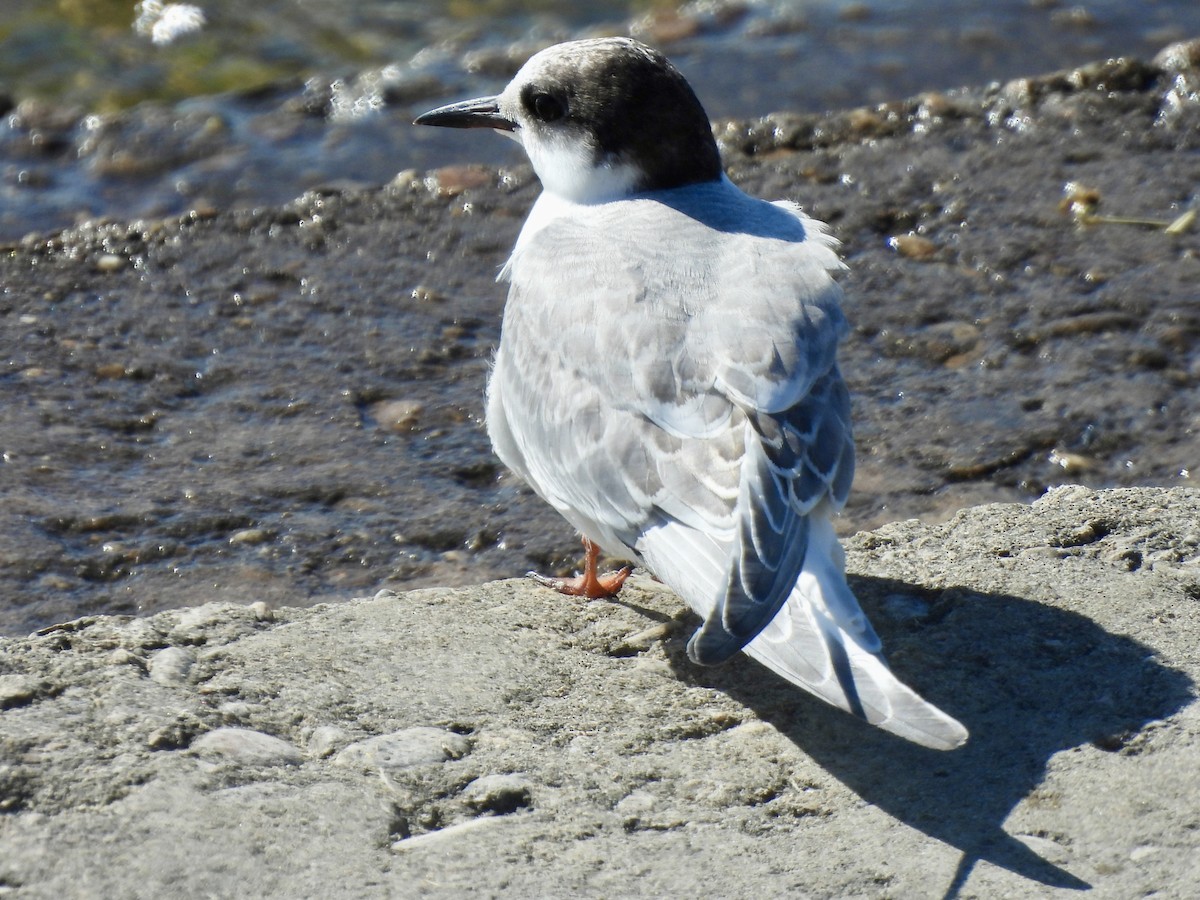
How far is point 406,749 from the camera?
2496 mm

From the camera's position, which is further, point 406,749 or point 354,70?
point 354,70

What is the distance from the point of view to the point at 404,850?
2.22m

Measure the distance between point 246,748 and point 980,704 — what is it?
4.05 feet

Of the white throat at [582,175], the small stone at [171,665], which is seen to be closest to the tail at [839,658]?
the small stone at [171,665]

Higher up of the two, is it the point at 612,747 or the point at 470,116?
the point at 470,116

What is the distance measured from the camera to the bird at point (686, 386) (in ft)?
8.05

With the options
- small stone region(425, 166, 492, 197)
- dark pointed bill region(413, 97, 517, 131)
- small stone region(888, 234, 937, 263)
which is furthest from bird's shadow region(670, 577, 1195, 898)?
small stone region(425, 166, 492, 197)

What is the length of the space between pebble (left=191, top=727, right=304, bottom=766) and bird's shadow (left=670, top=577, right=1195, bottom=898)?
77cm

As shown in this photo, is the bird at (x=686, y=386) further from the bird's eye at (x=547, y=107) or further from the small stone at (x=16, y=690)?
the small stone at (x=16, y=690)

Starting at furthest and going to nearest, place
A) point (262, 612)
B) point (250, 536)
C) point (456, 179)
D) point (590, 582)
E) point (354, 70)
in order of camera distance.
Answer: point (354, 70), point (456, 179), point (250, 536), point (590, 582), point (262, 612)

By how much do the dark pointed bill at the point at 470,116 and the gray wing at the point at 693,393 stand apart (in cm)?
81

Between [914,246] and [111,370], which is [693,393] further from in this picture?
[914,246]

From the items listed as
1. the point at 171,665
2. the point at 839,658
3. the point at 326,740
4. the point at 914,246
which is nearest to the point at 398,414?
the point at 171,665

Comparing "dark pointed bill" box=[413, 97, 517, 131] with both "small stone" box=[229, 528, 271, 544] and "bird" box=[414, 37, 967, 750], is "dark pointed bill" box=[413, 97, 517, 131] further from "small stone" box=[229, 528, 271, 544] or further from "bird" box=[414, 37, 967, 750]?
"small stone" box=[229, 528, 271, 544]
